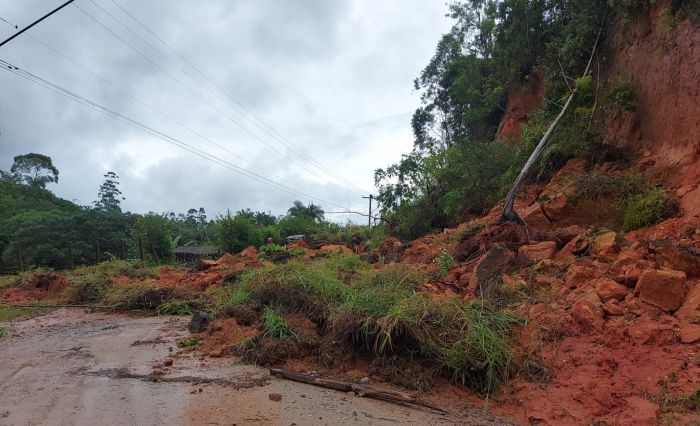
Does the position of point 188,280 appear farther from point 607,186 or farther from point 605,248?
point 607,186

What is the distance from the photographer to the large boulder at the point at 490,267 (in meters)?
7.16

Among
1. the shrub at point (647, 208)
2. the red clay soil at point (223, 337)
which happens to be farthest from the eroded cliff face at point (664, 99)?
the red clay soil at point (223, 337)

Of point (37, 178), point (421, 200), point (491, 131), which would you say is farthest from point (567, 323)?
point (37, 178)

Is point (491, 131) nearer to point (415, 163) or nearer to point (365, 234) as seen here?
point (415, 163)

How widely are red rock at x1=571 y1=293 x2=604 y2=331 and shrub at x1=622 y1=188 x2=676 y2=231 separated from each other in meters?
3.04

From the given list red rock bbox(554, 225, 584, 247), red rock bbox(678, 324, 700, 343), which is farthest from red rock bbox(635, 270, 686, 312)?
red rock bbox(554, 225, 584, 247)

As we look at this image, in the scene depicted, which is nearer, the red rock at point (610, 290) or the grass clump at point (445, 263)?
the red rock at point (610, 290)

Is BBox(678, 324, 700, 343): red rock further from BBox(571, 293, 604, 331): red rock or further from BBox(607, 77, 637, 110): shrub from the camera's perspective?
BBox(607, 77, 637, 110): shrub

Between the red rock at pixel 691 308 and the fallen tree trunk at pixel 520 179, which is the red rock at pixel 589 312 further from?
the fallen tree trunk at pixel 520 179

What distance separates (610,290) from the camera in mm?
5445

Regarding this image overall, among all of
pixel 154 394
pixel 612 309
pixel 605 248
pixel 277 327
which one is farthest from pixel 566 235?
pixel 154 394

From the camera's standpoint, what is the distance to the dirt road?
427 cm

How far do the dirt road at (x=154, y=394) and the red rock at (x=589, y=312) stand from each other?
1805 millimetres

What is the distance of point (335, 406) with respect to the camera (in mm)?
4586
